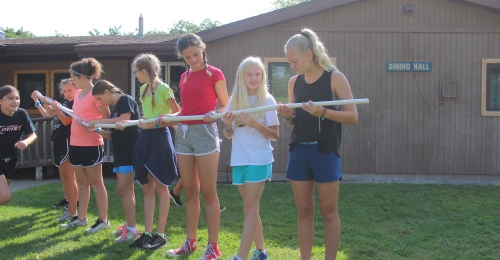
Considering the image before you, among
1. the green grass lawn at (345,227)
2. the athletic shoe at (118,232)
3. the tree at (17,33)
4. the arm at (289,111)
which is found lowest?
the green grass lawn at (345,227)

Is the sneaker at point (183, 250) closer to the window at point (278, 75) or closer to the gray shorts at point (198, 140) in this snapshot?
the gray shorts at point (198, 140)

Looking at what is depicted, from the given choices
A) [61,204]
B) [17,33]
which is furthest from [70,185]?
[17,33]

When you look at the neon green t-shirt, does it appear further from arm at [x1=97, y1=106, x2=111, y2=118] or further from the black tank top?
the black tank top

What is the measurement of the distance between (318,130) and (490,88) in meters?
7.20

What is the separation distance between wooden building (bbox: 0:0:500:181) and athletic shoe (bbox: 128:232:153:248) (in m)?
5.04

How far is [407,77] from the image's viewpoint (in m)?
9.05

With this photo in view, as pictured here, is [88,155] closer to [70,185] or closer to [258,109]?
[70,185]

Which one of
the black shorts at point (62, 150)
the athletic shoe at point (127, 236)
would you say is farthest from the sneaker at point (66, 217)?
the athletic shoe at point (127, 236)

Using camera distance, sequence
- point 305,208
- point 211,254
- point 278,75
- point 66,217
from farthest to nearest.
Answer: point 278,75
point 66,217
point 211,254
point 305,208

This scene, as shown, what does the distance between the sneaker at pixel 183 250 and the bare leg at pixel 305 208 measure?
114cm

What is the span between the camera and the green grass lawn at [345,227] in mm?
4250

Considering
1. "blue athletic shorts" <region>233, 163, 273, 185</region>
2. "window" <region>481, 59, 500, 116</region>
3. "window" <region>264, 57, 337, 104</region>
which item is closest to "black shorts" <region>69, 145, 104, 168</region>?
"blue athletic shorts" <region>233, 163, 273, 185</region>

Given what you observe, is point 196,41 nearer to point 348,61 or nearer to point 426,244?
point 426,244

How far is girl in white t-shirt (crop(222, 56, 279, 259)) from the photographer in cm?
348
